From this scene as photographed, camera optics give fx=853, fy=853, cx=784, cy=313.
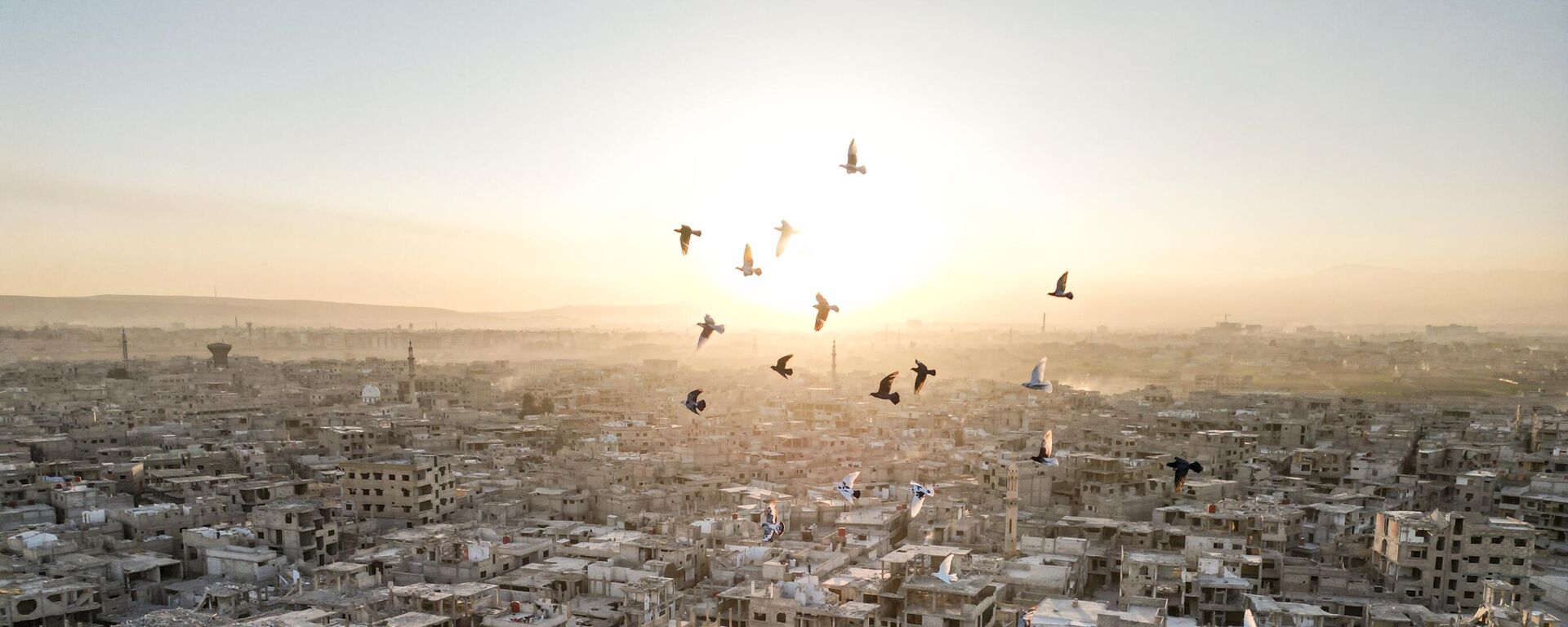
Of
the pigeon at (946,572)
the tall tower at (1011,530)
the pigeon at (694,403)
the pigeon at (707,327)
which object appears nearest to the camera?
the pigeon at (707,327)

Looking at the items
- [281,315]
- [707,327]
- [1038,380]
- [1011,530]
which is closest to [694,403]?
[707,327]

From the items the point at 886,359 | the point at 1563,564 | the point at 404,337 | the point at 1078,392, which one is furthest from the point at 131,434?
the point at 404,337

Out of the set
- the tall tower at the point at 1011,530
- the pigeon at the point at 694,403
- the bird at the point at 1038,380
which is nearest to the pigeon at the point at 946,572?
the tall tower at the point at 1011,530

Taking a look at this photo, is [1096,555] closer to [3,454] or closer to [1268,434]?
[1268,434]

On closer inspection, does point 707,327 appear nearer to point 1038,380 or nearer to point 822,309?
point 822,309

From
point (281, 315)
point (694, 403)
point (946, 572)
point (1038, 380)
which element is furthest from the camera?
point (281, 315)

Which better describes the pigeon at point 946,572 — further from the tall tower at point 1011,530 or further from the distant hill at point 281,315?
the distant hill at point 281,315
